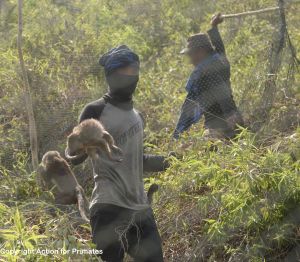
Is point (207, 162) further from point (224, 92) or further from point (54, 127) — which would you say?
point (54, 127)

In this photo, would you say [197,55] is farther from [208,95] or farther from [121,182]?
[121,182]

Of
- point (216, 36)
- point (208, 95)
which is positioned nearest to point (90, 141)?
point (208, 95)

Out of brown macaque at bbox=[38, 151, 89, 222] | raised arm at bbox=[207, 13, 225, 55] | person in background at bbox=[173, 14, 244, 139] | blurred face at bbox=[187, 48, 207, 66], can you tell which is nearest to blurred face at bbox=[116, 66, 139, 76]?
brown macaque at bbox=[38, 151, 89, 222]

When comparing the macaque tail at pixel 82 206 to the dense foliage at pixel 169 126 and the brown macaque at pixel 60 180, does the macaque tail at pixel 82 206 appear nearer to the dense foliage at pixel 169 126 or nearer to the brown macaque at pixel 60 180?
the brown macaque at pixel 60 180

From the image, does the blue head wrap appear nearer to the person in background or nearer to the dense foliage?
the dense foliage

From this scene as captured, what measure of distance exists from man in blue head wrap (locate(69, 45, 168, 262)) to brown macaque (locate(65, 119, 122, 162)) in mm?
66

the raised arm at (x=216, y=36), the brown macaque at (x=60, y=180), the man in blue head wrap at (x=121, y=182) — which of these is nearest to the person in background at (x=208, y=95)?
the raised arm at (x=216, y=36)

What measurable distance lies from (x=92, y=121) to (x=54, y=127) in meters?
3.27

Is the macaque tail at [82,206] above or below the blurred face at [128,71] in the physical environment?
below

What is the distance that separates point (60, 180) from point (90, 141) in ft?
6.59

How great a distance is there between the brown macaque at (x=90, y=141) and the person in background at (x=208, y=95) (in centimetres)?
193

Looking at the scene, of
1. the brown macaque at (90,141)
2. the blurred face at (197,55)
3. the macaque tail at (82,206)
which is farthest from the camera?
the blurred face at (197,55)

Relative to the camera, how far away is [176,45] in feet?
30.9

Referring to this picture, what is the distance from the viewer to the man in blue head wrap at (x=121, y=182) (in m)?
3.88
